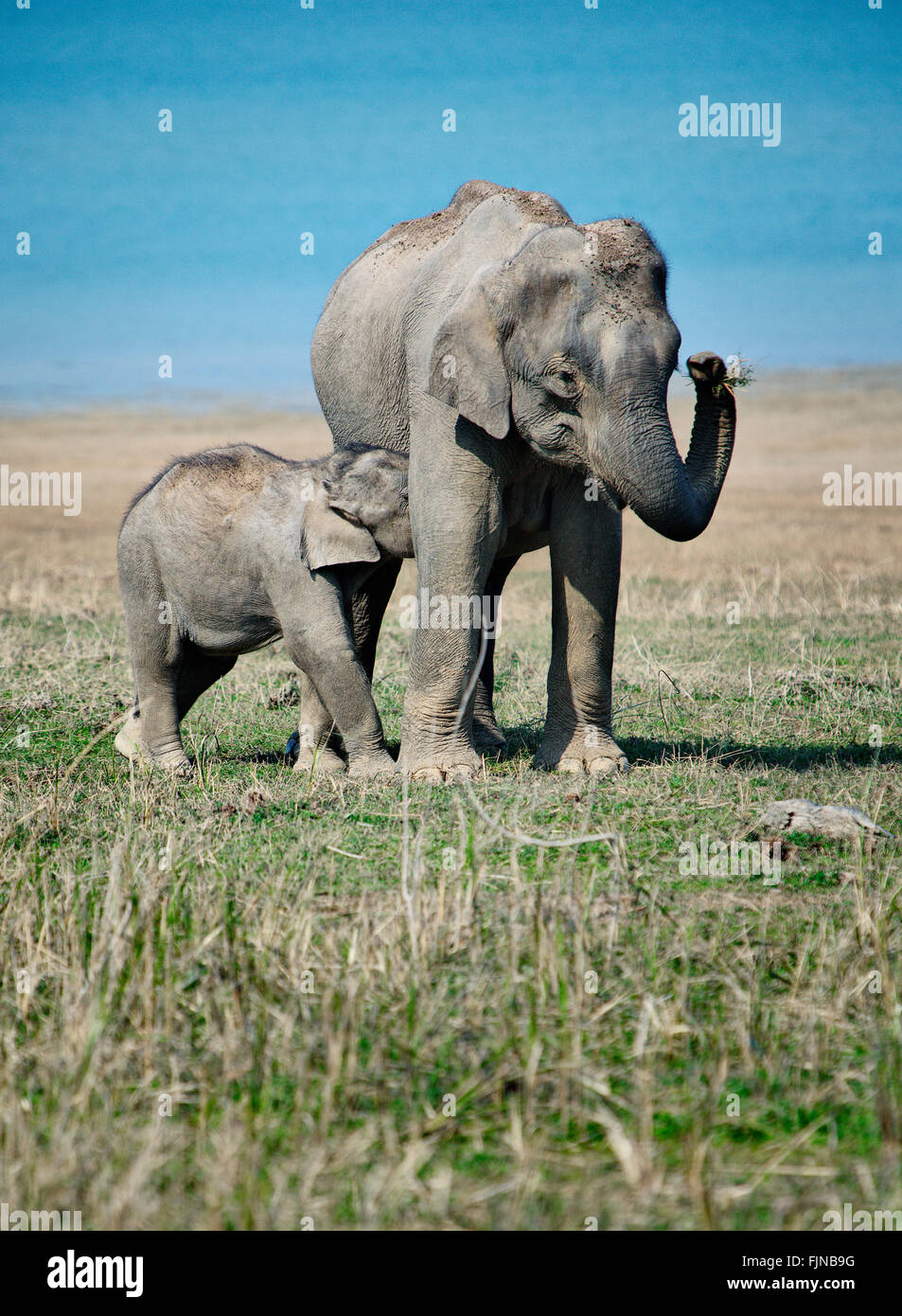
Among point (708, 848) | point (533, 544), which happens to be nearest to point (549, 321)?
point (533, 544)

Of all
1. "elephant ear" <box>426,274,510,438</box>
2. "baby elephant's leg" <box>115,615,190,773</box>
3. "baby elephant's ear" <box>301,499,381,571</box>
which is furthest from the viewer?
"baby elephant's leg" <box>115,615,190,773</box>

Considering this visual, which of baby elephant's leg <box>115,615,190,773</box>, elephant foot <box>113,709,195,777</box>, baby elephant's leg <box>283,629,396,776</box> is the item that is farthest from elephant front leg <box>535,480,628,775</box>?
baby elephant's leg <box>115,615,190,773</box>

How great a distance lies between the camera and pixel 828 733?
9109 millimetres

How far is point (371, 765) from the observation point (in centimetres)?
792

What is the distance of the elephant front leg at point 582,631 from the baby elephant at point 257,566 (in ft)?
3.18

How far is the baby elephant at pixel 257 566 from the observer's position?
779 centimetres

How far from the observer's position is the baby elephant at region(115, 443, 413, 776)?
7.79 metres

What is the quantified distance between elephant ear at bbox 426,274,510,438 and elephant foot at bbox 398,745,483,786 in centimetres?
184

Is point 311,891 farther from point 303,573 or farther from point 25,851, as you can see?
point 303,573

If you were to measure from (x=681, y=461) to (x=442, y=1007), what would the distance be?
12.0 ft

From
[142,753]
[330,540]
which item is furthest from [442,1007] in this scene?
[142,753]
